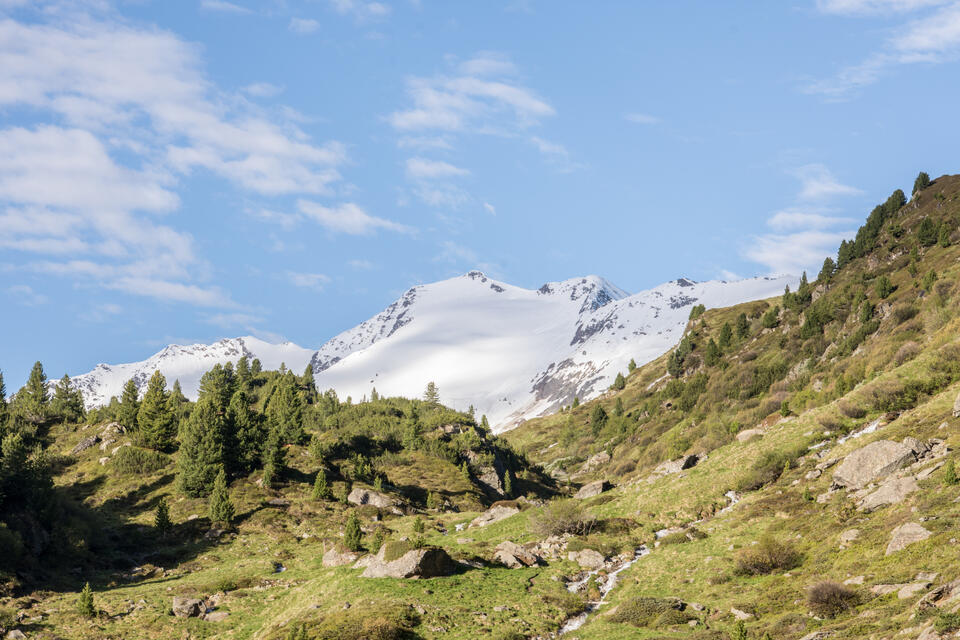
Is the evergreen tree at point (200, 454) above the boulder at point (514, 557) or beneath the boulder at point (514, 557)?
above

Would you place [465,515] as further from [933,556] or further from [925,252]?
[925,252]

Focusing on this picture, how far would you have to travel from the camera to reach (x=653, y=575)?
40031mm

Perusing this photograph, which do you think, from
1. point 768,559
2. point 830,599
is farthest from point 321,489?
point 830,599

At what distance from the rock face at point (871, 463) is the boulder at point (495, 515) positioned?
3030 cm

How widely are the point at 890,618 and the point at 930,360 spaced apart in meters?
41.1

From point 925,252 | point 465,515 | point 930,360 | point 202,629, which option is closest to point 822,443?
point 930,360

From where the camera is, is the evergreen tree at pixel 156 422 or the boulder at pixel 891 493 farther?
the evergreen tree at pixel 156 422

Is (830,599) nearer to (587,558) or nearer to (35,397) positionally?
(587,558)

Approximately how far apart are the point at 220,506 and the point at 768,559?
5506 centimetres

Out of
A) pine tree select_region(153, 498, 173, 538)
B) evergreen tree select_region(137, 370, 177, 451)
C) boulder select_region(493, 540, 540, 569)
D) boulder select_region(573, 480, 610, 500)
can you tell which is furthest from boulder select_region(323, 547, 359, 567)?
evergreen tree select_region(137, 370, 177, 451)

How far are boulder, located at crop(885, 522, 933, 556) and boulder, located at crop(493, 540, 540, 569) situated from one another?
2256 centimetres

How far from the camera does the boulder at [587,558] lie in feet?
146

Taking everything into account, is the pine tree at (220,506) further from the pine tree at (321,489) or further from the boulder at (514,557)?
the boulder at (514,557)

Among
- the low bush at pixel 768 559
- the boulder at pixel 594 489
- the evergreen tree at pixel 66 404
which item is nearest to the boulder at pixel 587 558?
the low bush at pixel 768 559
